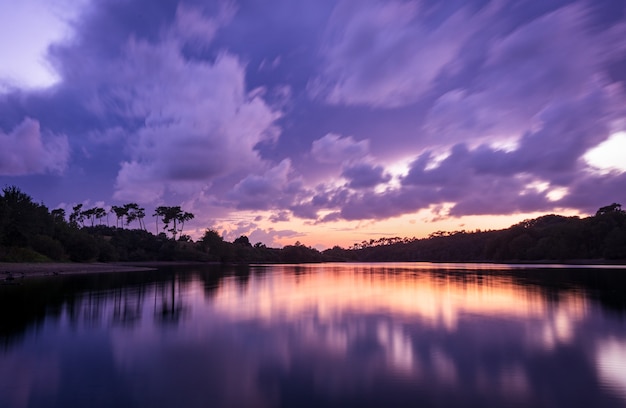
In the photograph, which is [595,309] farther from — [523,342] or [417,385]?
[417,385]

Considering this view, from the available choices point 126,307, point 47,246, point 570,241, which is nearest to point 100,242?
point 47,246

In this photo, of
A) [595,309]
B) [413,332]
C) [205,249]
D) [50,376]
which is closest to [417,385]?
[413,332]

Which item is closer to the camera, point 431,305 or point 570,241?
point 431,305

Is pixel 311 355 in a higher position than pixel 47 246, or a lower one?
lower

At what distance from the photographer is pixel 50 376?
11008 mm

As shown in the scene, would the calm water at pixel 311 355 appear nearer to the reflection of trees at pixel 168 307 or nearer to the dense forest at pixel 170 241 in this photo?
the reflection of trees at pixel 168 307

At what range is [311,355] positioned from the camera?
1336 cm

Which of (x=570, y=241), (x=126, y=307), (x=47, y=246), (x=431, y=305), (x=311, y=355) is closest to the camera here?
(x=311, y=355)

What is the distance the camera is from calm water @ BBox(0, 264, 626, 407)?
949 centimetres

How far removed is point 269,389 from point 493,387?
5691mm

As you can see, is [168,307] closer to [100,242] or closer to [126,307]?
[126,307]

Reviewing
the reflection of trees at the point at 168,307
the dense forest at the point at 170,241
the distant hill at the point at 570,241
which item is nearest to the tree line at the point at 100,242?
the dense forest at the point at 170,241

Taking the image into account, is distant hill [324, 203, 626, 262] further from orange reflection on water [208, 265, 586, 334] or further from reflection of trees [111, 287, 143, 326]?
reflection of trees [111, 287, 143, 326]

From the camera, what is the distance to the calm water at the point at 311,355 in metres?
9.49
